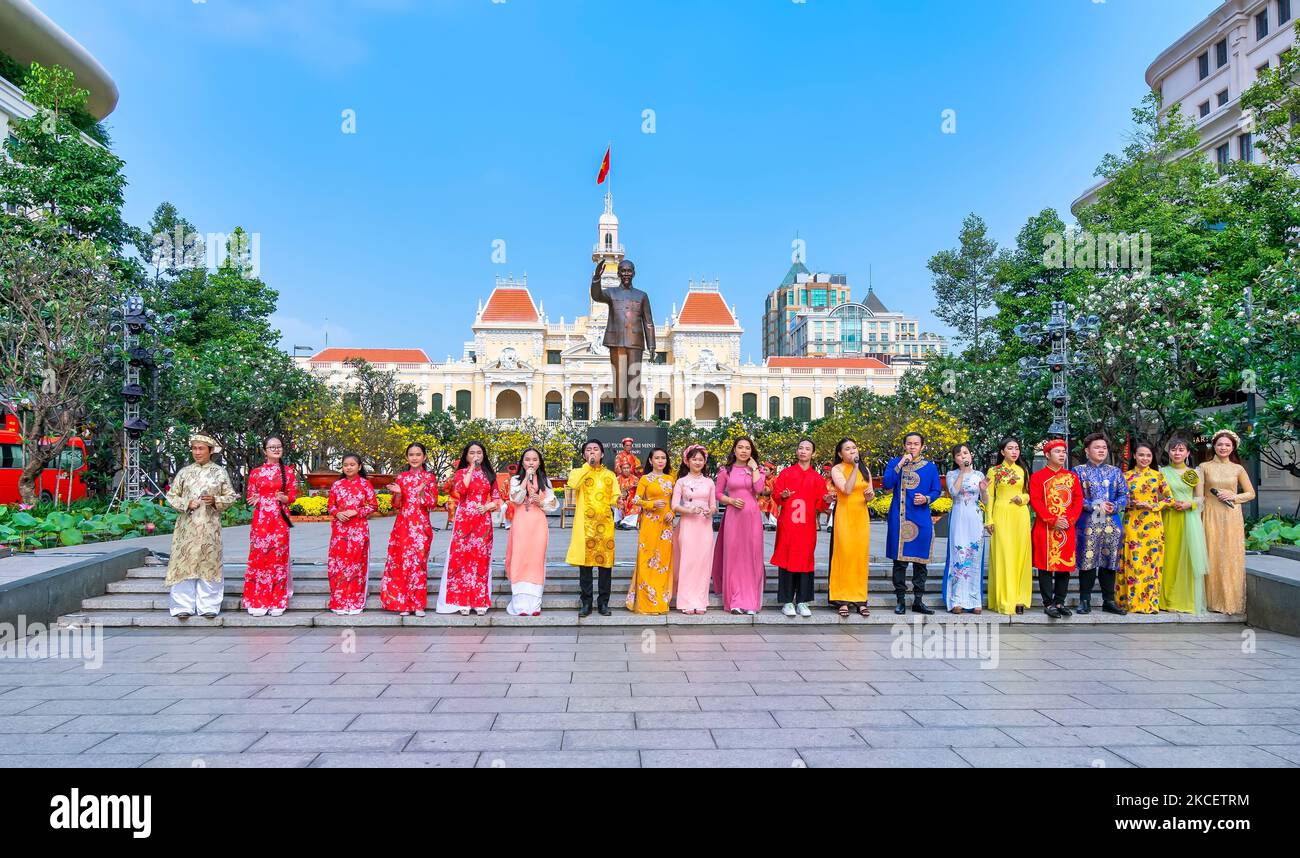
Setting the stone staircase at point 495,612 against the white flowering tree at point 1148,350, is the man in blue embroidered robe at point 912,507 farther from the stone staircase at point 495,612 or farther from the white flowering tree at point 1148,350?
the white flowering tree at point 1148,350

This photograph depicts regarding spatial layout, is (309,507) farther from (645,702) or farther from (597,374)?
(597,374)

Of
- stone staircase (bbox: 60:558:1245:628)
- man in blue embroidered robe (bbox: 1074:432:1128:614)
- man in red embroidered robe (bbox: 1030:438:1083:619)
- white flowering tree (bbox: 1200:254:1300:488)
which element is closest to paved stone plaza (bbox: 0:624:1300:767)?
stone staircase (bbox: 60:558:1245:628)

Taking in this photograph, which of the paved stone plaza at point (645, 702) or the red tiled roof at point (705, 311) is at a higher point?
the red tiled roof at point (705, 311)

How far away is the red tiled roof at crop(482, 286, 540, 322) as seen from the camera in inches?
2339

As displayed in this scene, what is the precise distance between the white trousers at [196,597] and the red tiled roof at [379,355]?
50.3 metres

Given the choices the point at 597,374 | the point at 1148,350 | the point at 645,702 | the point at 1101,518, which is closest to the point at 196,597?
the point at 645,702

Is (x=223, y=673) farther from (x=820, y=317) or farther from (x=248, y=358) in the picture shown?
(x=820, y=317)

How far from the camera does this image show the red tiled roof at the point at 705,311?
59.9 metres

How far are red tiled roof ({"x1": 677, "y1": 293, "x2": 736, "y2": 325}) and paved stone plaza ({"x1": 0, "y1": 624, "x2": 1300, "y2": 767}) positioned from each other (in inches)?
2160

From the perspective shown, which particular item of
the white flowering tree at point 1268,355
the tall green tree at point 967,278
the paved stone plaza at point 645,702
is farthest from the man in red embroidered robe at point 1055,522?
the tall green tree at point 967,278

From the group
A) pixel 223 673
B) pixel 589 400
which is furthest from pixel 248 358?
pixel 589 400

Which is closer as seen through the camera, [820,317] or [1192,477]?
[1192,477]

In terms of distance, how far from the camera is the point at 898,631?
5.95 meters
